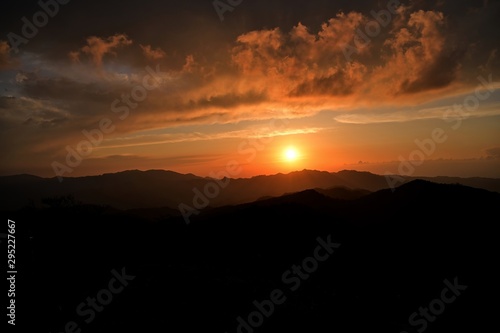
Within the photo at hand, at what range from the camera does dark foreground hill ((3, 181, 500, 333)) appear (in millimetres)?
16750

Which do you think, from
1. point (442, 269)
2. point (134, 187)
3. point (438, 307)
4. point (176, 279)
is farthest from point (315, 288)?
point (134, 187)

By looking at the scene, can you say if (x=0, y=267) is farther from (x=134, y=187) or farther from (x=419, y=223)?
(x=134, y=187)

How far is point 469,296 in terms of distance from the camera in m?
22.3

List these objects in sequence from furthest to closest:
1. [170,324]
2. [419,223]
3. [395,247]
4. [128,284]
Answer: [419,223] → [395,247] → [128,284] → [170,324]

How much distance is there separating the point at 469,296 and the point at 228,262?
62.0 feet

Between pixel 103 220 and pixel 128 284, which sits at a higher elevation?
pixel 103 220
